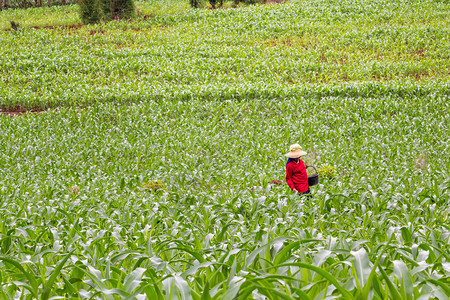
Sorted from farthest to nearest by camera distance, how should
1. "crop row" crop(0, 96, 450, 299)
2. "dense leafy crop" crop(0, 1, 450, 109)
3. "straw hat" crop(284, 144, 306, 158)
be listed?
"dense leafy crop" crop(0, 1, 450, 109) < "straw hat" crop(284, 144, 306, 158) < "crop row" crop(0, 96, 450, 299)

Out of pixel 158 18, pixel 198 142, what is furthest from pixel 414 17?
pixel 198 142

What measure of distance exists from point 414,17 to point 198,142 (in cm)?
2445

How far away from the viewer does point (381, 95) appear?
1582cm

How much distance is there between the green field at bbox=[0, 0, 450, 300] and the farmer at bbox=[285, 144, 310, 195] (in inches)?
17.2

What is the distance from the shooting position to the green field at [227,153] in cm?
202

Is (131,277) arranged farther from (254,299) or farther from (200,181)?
(200,181)

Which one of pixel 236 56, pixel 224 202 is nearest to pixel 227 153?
pixel 224 202

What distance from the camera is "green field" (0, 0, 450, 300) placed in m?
2.02

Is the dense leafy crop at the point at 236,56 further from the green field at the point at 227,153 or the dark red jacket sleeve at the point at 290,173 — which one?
the dark red jacket sleeve at the point at 290,173

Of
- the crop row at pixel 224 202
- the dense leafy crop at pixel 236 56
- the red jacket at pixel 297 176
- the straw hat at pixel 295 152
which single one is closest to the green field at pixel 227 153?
the crop row at pixel 224 202

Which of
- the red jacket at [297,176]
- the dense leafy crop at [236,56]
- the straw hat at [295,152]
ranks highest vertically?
the dense leafy crop at [236,56]

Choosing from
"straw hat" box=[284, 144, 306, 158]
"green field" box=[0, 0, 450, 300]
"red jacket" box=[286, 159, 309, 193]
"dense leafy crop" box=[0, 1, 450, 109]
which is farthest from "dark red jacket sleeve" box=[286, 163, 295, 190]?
"dense leafy crop" box=[0, 1, 450, 109]

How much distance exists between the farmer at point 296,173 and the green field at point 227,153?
44cm

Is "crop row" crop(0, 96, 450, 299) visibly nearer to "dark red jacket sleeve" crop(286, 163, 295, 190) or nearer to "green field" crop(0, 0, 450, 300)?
"green field" crop(0, 0, 450, 300)
